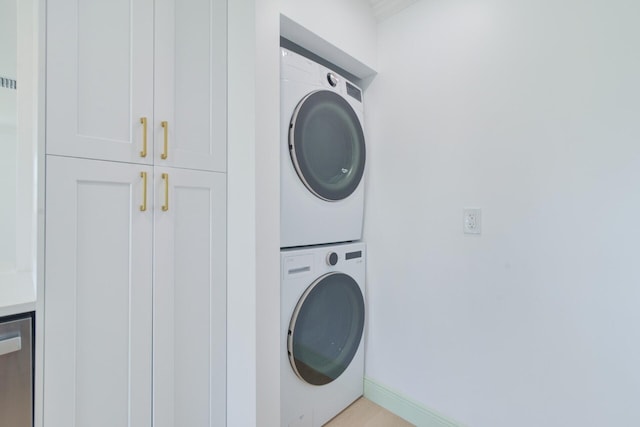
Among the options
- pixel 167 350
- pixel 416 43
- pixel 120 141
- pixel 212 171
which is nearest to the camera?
pixel 120 141

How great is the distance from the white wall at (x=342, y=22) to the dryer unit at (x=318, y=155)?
0.46 feet

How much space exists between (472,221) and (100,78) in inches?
62.8

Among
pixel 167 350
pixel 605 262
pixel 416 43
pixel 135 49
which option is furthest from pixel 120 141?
pixel 605 262

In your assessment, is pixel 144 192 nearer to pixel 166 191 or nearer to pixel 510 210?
pixel 166 191

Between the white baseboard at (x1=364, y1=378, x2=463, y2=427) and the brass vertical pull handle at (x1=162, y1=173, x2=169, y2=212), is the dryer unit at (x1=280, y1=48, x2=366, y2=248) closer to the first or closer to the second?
the brass vertical pull handle at (x1=162, y1=173, x2=169, y2=212)

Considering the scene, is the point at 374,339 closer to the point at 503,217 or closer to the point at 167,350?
the point at 503,217

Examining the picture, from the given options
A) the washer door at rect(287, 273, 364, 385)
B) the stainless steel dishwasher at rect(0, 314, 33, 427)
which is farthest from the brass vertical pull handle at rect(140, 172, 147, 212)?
the washer door at rect(287, 273, 364, 385)

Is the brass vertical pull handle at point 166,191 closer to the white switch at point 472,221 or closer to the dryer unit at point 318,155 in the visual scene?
the dryer unit at point 318,155

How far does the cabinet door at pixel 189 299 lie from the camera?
1.07 m

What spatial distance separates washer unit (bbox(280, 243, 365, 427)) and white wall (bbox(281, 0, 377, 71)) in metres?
1.05

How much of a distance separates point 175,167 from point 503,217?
1416mm

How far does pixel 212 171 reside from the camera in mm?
1222

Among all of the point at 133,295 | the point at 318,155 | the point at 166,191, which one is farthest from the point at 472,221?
the point at 133,295

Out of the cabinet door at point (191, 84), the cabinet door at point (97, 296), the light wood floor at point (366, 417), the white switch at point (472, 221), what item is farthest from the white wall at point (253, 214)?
the white switch at point (472, 221)
